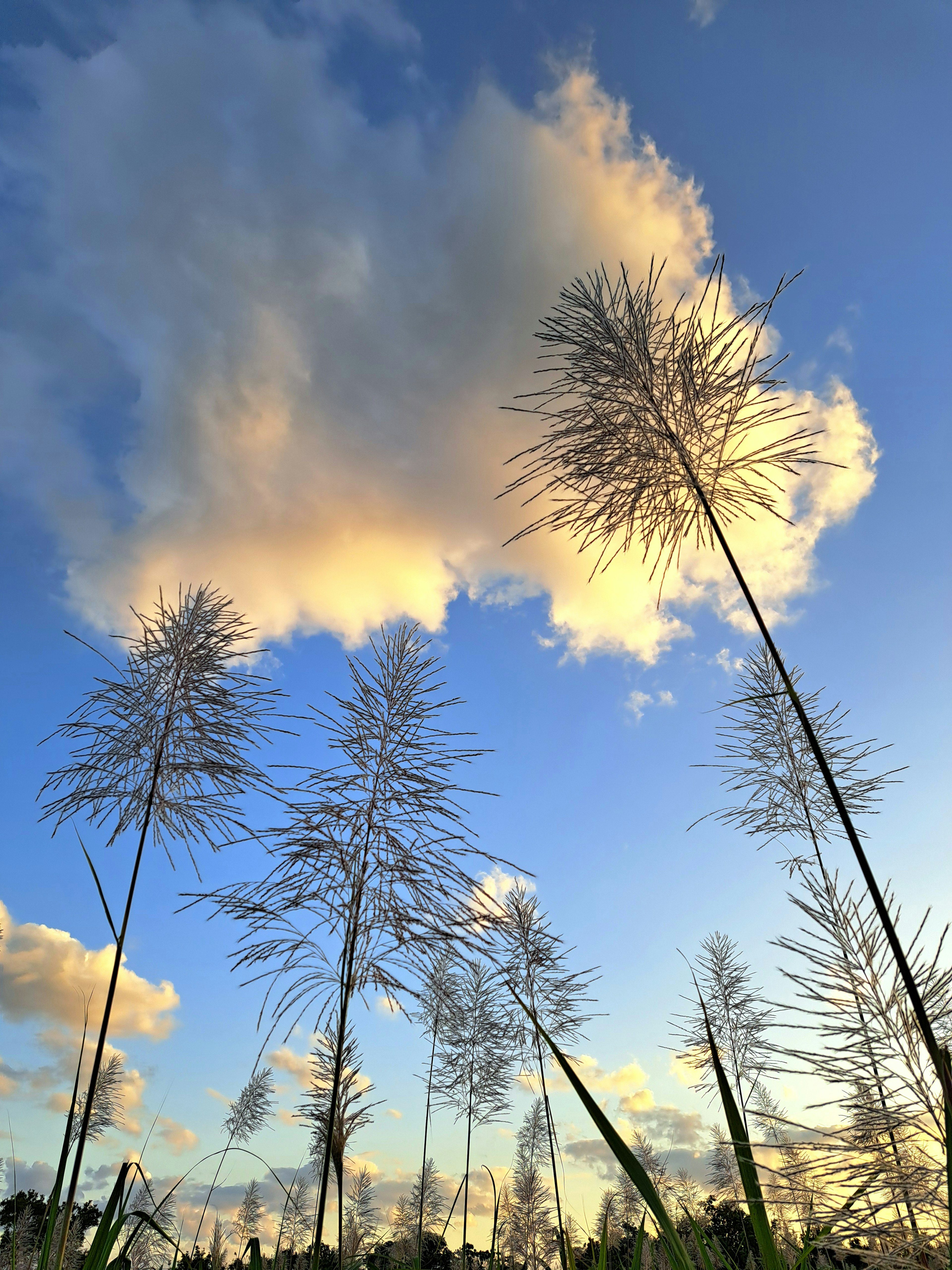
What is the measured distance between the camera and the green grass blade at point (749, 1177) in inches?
51.1

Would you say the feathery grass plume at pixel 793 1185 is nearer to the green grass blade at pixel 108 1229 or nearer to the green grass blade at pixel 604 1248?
the green grass blade at pixel 604 1248

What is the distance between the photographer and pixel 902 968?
5.90ft

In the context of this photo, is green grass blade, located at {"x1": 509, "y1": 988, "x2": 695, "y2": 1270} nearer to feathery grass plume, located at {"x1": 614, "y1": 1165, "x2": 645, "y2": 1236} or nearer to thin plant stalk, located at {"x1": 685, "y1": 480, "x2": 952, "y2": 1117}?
thin plant stalk, located at {"x1": 685, "y1": 480, "x2": 952, "y2": 1117}

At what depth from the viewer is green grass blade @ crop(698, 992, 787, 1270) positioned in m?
1.30

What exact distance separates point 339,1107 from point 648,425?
335cm

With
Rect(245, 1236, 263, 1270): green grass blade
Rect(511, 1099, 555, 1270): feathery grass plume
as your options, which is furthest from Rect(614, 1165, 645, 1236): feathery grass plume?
Rect(245, 1236, 263, 1270): green grass blade

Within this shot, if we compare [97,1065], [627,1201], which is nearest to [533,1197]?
[627,1201]

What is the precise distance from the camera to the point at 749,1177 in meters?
1.40

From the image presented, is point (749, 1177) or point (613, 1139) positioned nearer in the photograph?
point (613, 1139)

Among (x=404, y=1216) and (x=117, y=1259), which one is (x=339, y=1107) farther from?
(x=404, y=1216)

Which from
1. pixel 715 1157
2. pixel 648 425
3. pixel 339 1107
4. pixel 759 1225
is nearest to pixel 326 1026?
pixel 339 1107

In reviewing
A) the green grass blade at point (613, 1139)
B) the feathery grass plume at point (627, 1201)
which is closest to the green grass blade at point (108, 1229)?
the green grass blade at point (613, 1139)

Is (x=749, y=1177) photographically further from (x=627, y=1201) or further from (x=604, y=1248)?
(x=627, y=1201)

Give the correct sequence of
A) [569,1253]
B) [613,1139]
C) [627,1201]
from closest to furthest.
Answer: [613,1139]
[569,1253]
[627,1201]
